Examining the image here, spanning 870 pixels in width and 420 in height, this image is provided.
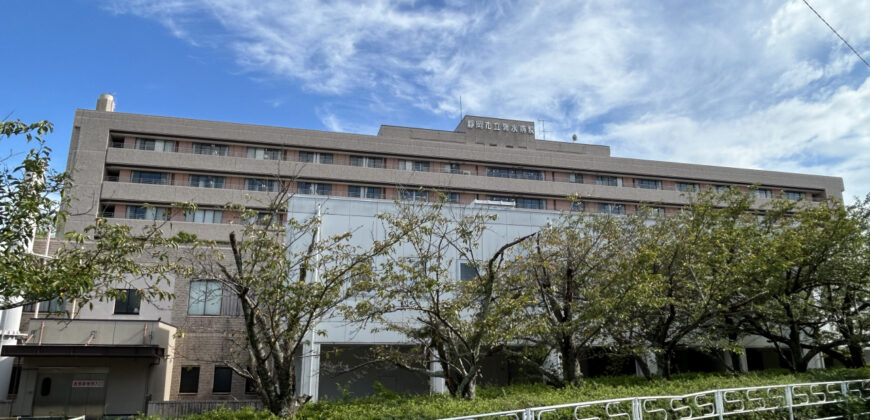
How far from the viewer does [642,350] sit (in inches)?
639

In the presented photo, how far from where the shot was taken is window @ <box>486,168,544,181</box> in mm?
50750

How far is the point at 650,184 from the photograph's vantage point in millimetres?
54656

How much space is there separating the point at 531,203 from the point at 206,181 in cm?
2522

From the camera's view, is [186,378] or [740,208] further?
[186,378]

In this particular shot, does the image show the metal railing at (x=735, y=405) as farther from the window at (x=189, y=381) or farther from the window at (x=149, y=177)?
the window at (x=149, y=177)

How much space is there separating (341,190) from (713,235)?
33.0 metres

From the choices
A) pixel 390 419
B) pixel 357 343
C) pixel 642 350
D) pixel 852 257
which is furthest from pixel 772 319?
pixel 390 419

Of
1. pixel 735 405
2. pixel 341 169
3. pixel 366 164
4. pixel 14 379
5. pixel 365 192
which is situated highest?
pixel 366 164

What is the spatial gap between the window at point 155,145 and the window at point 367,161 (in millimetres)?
13093

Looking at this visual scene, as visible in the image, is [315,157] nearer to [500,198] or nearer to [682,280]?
[500,198]

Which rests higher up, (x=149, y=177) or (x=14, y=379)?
(x=149, y=177)

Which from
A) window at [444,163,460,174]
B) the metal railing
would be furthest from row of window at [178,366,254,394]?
window at [444,163,460,174]

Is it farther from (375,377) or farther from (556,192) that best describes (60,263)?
(556,192)

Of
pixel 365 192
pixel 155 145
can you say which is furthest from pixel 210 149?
pixel 365 192
